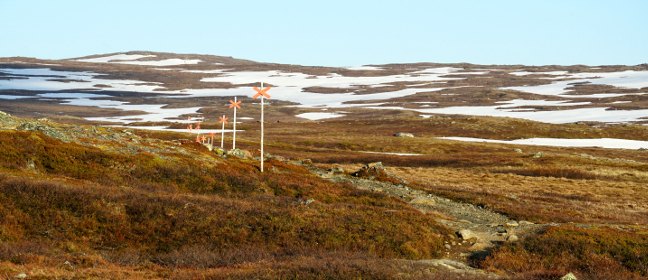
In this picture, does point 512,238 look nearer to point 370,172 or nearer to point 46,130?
point 370,172

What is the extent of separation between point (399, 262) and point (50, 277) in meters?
10.2

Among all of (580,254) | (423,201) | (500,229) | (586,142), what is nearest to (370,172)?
(423,201)

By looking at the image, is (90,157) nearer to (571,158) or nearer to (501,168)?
(501,168)

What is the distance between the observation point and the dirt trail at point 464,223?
27469 mm

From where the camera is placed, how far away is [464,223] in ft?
110

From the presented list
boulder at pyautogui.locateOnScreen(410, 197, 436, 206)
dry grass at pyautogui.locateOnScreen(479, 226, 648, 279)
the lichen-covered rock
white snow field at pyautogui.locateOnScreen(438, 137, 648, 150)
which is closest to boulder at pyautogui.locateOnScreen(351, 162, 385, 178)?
boulder at pyautogui.locateOnScreen(410, 197, 436, 206)

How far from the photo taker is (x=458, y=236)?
29.5 meters

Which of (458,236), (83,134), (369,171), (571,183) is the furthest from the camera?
(571,183)

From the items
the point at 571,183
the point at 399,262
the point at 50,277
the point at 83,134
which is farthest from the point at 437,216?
the point at 571,183

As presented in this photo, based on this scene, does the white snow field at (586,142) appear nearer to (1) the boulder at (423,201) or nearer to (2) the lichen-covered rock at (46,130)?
(1) the boulder at (423,201)

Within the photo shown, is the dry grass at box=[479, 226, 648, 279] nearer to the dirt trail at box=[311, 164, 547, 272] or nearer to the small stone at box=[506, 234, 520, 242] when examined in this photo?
the small stone at box=[506, 234, 520, 242]

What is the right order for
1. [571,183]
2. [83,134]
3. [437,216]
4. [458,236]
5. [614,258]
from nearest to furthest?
[614,258]
[458,236]
[437,216]
[83,134]
[571,183]

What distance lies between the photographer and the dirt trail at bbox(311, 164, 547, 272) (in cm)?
2747

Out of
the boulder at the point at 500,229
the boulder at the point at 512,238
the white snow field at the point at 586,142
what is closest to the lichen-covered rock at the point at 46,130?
the boulder at the point at 500,229
